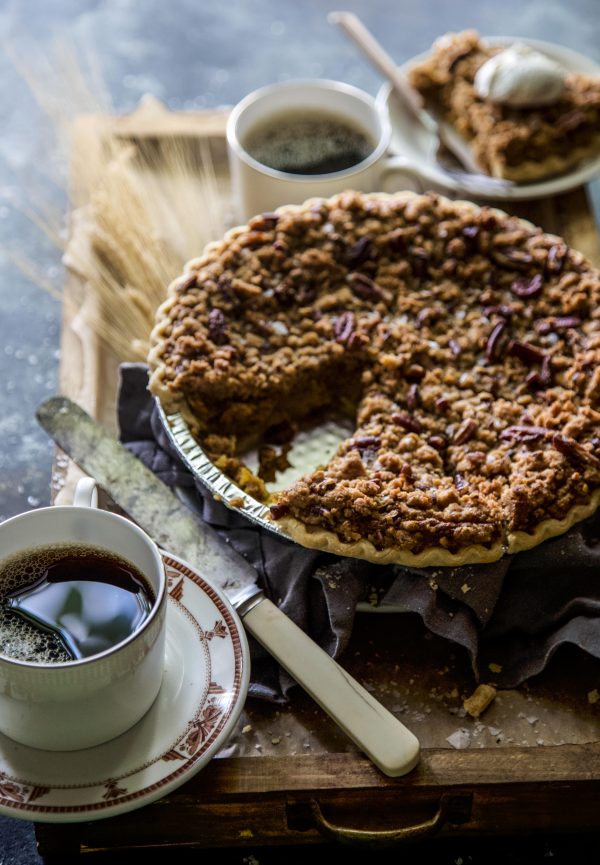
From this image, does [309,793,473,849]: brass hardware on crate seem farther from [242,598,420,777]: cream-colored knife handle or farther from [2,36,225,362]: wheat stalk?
[2,36,225,362]: wheat stalk

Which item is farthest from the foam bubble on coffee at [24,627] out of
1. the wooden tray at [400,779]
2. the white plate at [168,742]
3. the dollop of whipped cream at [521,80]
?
the dollop of whipped cream at [521,80]

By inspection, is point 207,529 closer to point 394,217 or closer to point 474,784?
point 474,784

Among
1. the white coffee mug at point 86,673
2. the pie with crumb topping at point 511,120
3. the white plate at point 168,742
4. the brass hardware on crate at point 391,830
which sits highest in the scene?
the white coffee mug at point 86,673

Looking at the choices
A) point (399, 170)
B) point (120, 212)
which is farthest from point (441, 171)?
point (120, 212)

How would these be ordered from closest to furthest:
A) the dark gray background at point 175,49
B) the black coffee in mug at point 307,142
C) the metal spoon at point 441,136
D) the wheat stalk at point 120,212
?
1. the wheat stalk at point 120,212
2. the black coffee in mug at point 307,142
3. the metal spoon at point 441,136
4. the dark gray background at point 175,49

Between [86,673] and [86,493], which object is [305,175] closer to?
[86,493]

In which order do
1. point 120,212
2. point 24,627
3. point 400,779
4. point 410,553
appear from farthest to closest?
point 120,212 < point 410,553 < point 400,779 < point 24,627

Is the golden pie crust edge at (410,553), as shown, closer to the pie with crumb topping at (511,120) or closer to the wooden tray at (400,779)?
the wooden tray at (400,779)

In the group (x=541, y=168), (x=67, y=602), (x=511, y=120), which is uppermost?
(x=67, y=602)
